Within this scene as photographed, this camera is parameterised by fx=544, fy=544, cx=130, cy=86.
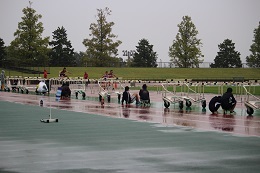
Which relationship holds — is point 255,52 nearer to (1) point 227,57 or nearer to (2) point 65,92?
(1) point 227,57

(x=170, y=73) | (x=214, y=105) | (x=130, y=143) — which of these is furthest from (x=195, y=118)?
(x=170, y=73)

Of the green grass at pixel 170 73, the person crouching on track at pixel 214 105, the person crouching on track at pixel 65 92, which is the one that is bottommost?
the person crouching on track at pixel 214 105

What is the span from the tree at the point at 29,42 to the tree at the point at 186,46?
27086 millimetres

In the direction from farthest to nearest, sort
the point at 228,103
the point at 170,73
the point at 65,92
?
the point at 170,73 → the point at 65,92 → the point at 228,103

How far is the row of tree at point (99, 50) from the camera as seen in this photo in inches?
3605

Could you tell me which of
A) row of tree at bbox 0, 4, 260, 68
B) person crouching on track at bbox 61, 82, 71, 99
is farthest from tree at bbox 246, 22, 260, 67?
person crouching on track at bbox 61, 82, 71, 99

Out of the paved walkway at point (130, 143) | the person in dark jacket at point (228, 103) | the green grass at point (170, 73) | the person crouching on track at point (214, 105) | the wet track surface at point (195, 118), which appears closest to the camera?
the paved walkway at point (130, 143)

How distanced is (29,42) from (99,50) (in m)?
17.0

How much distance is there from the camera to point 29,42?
91.8 m

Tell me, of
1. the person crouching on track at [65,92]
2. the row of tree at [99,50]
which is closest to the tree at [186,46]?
the row of tree at [99,50]

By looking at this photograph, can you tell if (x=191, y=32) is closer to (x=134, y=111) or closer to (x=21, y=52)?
(x=21, y=52)

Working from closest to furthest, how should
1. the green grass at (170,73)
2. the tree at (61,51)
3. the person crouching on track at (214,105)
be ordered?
the person crouching on track at (214,105) → the green grass at (170,73) → the tree at (61,51)

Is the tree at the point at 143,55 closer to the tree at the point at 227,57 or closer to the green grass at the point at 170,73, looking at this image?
the tree at the point at 227,57

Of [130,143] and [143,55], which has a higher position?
[143,55]
